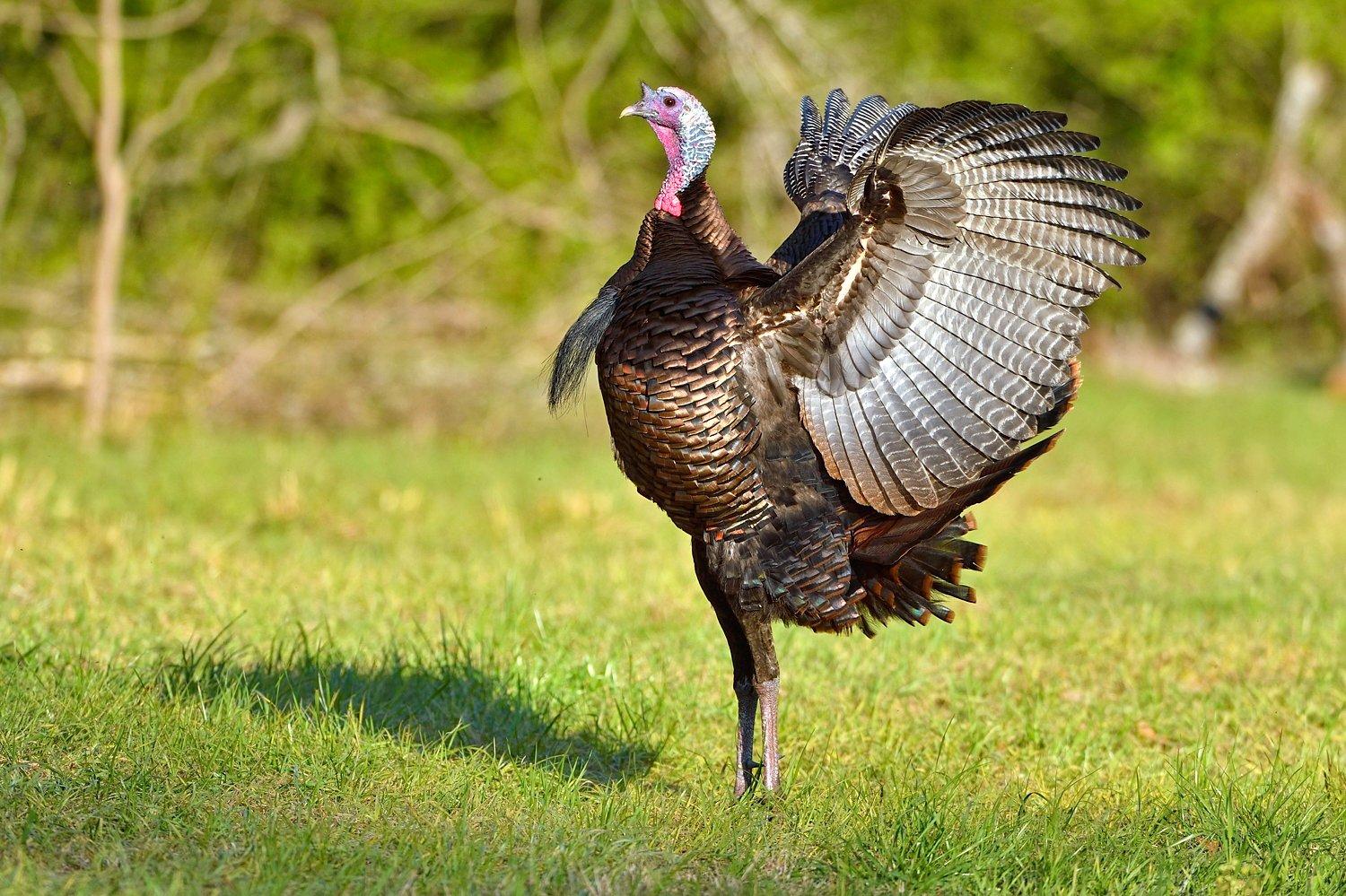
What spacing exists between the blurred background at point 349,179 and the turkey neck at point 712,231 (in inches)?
280

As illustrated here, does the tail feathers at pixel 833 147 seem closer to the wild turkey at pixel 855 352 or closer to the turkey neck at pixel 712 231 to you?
the turkey neck at pixel 712 231

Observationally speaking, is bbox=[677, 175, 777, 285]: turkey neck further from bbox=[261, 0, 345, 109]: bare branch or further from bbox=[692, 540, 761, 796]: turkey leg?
bbox=[261, 0, 345, 109]: bare branch

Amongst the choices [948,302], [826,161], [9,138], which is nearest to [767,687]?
[948,302]

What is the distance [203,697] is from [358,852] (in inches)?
47.7

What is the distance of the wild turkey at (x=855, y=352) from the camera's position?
3.86 meters

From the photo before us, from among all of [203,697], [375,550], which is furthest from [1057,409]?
[375,550]

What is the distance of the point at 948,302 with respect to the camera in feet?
13.1

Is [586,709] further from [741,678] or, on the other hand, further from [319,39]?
[319,39]

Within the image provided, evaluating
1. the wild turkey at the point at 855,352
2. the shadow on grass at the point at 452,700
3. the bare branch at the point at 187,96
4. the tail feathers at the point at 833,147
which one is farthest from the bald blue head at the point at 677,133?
the bare branch at the point at 187,96

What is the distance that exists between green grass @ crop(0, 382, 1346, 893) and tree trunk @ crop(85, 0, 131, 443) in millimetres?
1748

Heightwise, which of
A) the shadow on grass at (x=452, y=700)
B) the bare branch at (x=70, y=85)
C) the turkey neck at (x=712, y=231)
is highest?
the turkey neck at (x=712, y=231)

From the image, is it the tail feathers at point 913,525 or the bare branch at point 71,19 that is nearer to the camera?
the tail feathers at point 913,525

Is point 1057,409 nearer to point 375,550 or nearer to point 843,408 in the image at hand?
point 843,408

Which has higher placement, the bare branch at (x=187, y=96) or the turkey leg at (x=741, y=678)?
the bare branch at (x=187, y=96)
